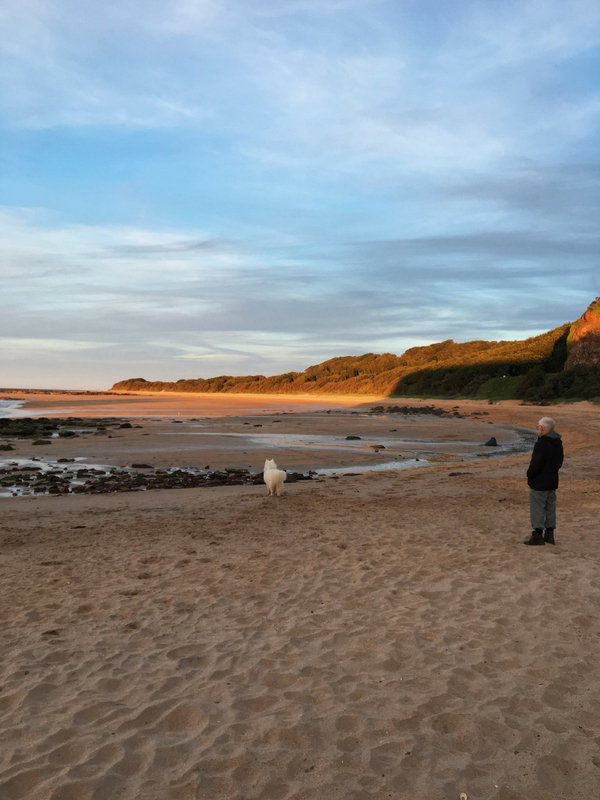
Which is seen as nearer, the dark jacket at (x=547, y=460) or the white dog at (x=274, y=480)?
the dark jacket at (x=547, y=460)

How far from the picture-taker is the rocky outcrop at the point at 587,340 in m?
58.5

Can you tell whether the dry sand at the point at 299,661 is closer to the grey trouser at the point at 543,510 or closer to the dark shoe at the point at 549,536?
the dark shoe at the point at 549,536

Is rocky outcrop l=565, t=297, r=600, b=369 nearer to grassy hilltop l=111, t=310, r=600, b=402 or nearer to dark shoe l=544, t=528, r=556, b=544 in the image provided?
grassy hilltop l=111, t=310, r=600, b=402

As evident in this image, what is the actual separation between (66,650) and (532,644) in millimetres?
4153

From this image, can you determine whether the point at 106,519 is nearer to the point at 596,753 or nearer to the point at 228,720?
the point at 228,720

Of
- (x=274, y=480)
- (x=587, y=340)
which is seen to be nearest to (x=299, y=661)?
(x=274, y=480)

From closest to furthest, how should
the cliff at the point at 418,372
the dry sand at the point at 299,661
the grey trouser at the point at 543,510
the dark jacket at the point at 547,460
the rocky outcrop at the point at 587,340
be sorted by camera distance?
1. the dry sand at the point at 299,661
2. the dark jacket at the point at 547,460
3. the grey trouser at the point at 543,510
4. the rocky outcrop at the point at 587,340
5. the cliff at the point at 418,372

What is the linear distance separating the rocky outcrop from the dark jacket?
54.6 meters

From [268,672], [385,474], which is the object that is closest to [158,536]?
[268,672]

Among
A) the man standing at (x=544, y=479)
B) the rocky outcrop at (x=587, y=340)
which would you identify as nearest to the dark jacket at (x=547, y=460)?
the man standing at (x=544, y=479)

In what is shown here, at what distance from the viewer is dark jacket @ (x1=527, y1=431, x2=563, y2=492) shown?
310 inches

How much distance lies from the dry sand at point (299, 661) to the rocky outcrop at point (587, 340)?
55.2 metres

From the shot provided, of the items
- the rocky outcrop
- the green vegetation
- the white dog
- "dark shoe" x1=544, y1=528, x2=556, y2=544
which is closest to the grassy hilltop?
the green vegetation

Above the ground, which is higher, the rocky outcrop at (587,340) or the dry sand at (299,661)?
the rocky outcrop at (587,340)
